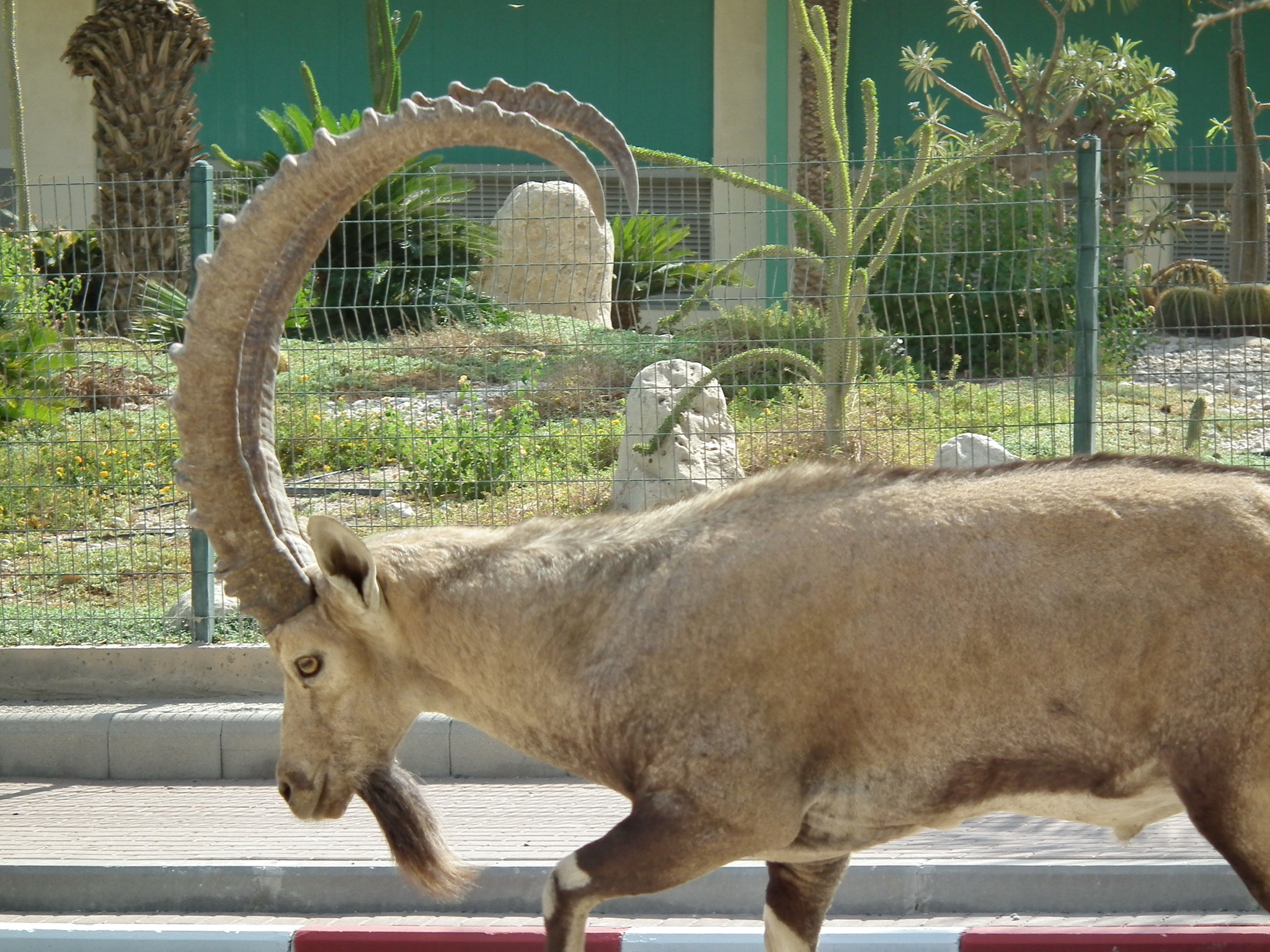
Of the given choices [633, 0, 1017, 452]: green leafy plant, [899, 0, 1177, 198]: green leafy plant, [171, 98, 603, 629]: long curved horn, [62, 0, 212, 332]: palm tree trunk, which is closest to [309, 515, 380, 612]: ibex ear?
[171, 98, 603, 629]: long curved horn

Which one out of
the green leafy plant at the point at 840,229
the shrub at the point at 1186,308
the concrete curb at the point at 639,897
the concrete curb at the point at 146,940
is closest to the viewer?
the concrete curb at the point at 146,940

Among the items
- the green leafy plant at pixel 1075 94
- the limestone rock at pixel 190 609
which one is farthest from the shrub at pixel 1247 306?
the green leafy plant at pixel 1075 94

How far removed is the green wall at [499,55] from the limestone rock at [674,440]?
54.1ft

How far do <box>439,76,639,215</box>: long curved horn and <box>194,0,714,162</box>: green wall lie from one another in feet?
69.6

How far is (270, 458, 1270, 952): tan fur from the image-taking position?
2.96 m

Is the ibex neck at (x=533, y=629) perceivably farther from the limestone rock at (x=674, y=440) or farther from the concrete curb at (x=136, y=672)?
the limestone rock at (x=674, y=440)

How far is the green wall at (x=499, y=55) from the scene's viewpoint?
2450 cm

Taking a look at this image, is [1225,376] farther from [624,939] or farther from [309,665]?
[309,665]

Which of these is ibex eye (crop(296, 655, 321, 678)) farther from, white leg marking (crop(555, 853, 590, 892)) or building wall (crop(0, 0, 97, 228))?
building wall (crop(0, 0, 97, 228))

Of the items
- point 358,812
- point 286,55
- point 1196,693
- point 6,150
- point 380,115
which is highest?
point 286,55

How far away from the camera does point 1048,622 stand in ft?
9.91

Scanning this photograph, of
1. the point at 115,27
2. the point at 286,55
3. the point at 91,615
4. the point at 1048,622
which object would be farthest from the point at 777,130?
the point at 1048,622

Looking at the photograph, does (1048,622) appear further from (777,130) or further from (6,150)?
(6,150)

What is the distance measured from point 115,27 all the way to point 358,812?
12.1m
